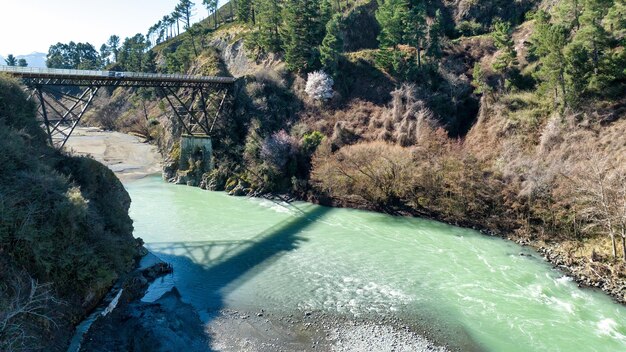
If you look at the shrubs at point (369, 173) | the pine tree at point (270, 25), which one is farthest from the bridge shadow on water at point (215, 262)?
the pine tree at point (270, 25)

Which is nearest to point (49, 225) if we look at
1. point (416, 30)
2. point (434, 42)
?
point (416, 30)

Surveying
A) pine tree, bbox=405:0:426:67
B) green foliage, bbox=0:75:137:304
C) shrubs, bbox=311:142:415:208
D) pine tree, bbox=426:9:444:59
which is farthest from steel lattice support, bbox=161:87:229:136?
green foliage, bbox=0:75:137:304

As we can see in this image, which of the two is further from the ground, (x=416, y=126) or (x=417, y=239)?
(x=416, y=126)

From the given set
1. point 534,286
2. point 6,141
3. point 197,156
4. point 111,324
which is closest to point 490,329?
point 534,286

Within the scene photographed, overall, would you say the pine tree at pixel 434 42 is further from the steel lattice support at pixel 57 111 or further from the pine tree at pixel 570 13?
the steel lattice support at pixel 57 111

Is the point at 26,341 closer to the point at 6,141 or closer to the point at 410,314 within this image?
the point at 6,141

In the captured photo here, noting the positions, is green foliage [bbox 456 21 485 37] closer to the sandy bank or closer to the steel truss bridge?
the steel truss bridge
